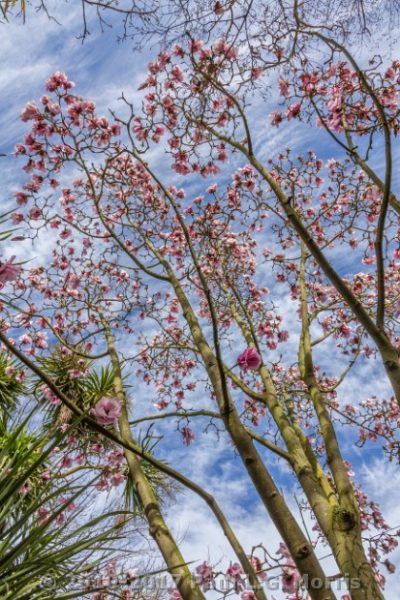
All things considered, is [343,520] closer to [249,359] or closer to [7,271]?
[249,359]

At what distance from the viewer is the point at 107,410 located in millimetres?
2025

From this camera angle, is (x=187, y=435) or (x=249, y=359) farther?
(x=187, y=435)

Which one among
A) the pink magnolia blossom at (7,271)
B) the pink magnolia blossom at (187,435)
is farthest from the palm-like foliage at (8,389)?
the pink magnolia blossom at (7,271)

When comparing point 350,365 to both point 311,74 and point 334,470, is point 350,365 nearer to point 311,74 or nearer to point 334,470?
point 334,470

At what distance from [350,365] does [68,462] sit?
11.0 feet

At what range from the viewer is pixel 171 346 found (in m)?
5.64

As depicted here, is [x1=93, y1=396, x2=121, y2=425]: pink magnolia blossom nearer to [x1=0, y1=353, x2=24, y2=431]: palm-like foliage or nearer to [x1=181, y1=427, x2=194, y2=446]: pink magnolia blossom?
[x1=181, y1=427, x2=194, y2=446]: pink magnolia blossom

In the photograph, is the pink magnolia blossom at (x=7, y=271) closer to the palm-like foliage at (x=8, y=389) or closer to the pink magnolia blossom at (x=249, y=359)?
the pink magnolia blossom at (x=249, y=359)

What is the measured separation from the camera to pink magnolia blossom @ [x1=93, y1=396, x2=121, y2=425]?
6.58 ft

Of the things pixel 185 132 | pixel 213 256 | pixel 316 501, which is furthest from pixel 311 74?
pixel 316 501

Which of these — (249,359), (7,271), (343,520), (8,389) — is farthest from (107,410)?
(8,389)

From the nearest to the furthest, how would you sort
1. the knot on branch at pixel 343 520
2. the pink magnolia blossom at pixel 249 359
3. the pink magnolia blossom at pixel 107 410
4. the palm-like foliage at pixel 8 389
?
the pink magnolia blossom at pixel 107 410
the pink magnolia blossom at pixel 249 359
the knot on branch at pixel 343 520
the palm-like foliage at pixel 8 389

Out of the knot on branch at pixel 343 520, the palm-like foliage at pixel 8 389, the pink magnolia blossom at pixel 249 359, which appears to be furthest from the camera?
the palm-like foliage at pixel 8 389

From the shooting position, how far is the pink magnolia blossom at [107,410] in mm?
2006
